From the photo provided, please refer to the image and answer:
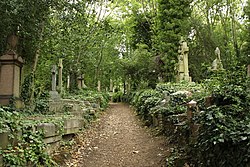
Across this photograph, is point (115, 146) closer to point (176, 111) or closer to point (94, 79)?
point (176, 111)

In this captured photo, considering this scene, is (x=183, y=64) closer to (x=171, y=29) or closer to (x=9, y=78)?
(x=171, y=29)

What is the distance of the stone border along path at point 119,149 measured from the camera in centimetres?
650

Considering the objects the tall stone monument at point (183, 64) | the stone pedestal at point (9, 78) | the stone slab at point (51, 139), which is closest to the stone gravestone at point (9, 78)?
the stone pedestal at point (9, 78)

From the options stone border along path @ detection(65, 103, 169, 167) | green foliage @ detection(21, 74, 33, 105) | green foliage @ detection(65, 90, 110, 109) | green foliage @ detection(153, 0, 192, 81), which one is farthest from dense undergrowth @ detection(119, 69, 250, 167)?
green foliage @ detection(153, 0, 192, 81)

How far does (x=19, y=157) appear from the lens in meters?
4.44

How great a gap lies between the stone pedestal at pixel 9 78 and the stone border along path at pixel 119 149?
262 centimetres

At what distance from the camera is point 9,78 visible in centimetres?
922

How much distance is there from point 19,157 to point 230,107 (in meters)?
3.45

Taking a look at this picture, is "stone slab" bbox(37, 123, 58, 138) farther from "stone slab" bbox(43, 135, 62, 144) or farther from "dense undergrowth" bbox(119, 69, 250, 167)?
"dense undergrowth" bbox(119, 69, 250, 167)

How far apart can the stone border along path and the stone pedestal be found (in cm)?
262

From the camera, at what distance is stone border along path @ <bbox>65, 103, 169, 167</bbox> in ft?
21.3

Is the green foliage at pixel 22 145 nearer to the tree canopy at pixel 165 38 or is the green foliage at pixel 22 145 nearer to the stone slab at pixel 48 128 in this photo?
the stone slab at pixel 48 128

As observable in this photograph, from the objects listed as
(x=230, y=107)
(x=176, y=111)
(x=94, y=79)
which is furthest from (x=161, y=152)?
(x=94, y=79)

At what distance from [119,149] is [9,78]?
4.41 m
